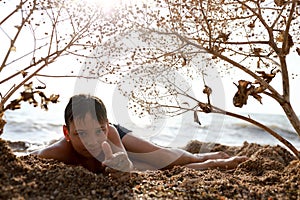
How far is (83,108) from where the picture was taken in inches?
110

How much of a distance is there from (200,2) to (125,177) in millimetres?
1038

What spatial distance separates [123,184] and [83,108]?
0.96 metres

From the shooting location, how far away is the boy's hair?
2738 mm

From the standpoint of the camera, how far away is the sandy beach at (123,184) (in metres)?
1.70

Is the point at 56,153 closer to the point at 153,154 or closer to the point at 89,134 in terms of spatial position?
the point at 89,134

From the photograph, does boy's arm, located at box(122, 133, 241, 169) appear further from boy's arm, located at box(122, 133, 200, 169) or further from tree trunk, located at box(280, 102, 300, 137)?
tree trunk, located at box(280, 102, 300, 137)

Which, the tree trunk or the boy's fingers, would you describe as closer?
the boy's fingers

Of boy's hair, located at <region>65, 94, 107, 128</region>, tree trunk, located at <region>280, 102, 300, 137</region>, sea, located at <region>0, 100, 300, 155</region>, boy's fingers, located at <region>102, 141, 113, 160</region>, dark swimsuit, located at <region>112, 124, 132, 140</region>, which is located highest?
tree trunk, located at <region>280, 102, 300, 137</region>

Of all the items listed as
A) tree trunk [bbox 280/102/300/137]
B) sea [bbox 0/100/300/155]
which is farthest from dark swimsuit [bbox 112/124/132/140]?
sea [bbox 0/100/300/155]

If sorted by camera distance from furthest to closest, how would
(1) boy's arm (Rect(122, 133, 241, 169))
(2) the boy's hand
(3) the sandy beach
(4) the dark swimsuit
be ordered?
1. (4) the dark swimsuit
2. (1) boy's arm (Rect(122, 133, 241, 169))
3. (2) the boy's hand
4. (3) the sandy beach

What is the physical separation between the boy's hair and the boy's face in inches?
1.3

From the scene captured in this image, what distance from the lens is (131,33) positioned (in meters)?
2.40

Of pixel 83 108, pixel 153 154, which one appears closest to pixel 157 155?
pixel 153 154

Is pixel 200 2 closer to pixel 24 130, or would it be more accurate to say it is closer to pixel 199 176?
pixel 199 176
